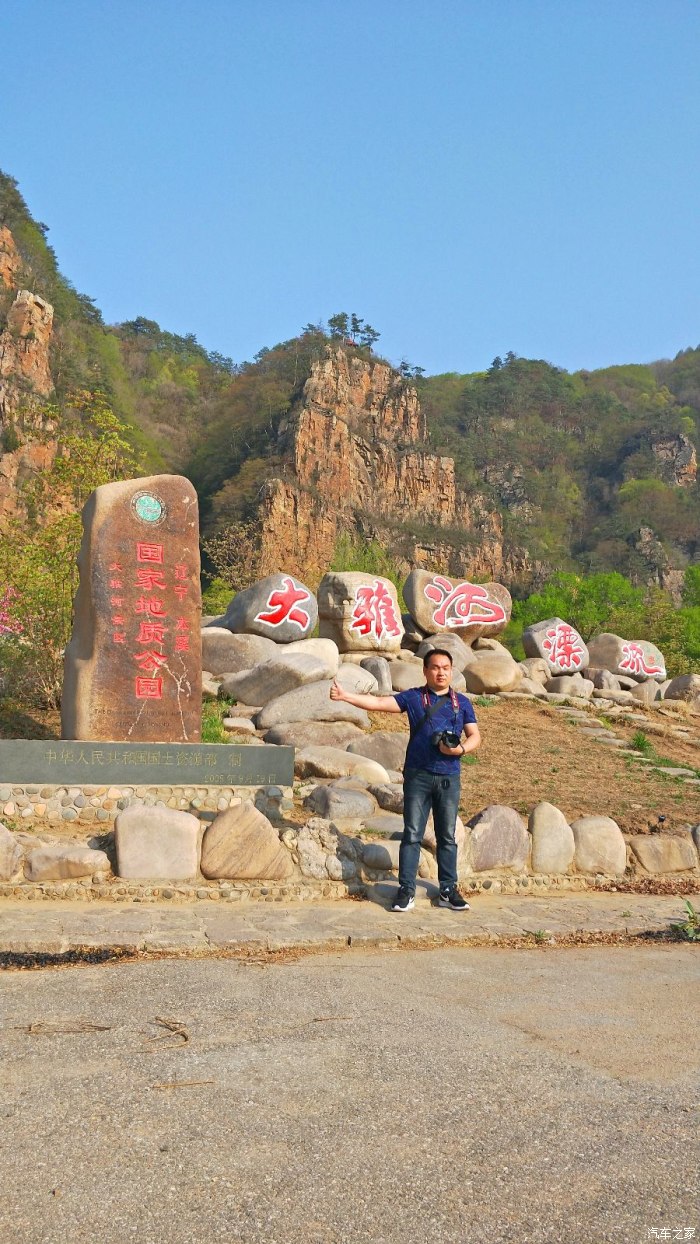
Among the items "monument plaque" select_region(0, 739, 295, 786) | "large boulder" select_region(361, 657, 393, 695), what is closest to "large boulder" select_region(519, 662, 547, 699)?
"large boulder" select_region(361, 657, 393, 695)

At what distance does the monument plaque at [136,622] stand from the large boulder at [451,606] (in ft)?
25.9

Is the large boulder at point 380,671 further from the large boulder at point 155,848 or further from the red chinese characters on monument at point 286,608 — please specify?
the large boulder at point 155,848

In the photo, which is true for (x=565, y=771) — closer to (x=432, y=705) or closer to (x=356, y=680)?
(x=356, y=680)

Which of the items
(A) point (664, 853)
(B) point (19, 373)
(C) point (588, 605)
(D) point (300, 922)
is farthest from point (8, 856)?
(B) point (19, 373)

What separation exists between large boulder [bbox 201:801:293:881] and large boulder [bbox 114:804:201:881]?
0.10m

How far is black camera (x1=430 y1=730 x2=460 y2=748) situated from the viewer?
5.18m

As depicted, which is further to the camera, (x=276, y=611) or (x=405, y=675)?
(x=405, y=675)

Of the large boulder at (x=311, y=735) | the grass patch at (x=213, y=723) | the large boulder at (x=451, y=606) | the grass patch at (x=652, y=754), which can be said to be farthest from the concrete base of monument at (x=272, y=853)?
the large boulder at (x=451, y=606)

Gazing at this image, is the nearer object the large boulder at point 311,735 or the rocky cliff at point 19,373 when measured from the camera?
the large boulder at point 311,735

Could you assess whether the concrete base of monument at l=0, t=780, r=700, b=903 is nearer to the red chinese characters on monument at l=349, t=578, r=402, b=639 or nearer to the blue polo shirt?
the blue polo shirt

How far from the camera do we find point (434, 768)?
5203 mm

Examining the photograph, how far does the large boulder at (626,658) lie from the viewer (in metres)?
19.3

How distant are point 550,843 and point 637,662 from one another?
14201 millimetres

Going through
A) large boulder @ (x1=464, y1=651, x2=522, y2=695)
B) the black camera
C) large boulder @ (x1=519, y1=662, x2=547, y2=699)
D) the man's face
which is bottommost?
large boulder @ (x1=519, y1=662, x2=547, y2=699)
